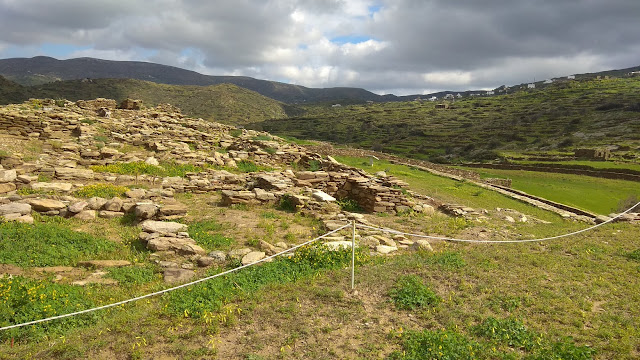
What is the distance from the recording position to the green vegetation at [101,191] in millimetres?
12438

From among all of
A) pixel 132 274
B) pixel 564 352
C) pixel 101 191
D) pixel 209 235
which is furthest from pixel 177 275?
pixel 101 191

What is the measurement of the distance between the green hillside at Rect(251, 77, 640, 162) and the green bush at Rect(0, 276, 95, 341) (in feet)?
211

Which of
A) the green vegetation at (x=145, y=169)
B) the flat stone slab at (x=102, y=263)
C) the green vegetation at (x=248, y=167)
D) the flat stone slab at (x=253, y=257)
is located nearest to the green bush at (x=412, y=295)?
the flat stone slab at (x=253, y=257)

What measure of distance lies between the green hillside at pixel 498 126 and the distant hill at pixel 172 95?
19221mm

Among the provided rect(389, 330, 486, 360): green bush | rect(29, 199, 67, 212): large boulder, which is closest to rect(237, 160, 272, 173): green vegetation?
rect(29, 199, 67, 212): large boulder

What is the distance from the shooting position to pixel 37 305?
5.79 meters

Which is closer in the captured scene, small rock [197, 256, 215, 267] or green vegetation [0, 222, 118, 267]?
green vegetation [0, 222, 118, 267]

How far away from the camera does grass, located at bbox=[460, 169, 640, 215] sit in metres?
26.0

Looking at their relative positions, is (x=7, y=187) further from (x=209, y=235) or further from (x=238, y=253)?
(x=238, y=253)

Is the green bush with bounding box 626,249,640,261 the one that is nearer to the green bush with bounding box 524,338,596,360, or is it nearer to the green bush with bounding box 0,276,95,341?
the green bush with bounding box 524,338,596,360

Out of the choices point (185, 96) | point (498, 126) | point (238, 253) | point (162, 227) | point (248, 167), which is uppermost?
point (185, 96)

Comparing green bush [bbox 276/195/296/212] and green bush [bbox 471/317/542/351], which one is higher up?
green bush [bbox 276/195/296/212]

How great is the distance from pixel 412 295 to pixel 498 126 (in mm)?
101274

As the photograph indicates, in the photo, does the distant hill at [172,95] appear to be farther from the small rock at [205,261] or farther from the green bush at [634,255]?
the green bush at [634,255]
